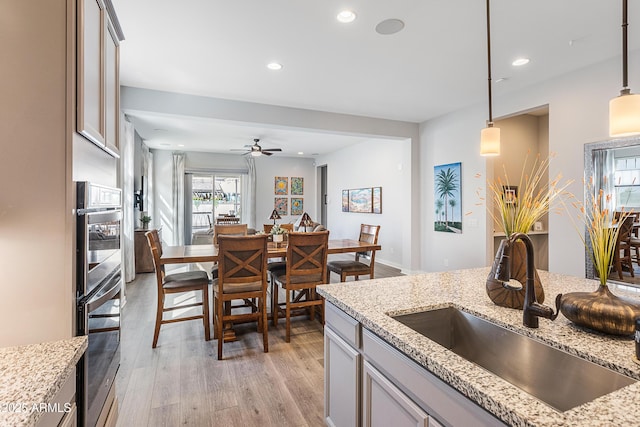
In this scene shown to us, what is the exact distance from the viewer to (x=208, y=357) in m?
2.77

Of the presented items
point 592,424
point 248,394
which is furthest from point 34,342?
point 592,424

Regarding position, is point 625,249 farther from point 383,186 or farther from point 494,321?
point 383,186

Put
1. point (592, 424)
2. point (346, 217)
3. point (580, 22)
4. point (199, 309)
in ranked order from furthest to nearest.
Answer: point (346, 217) < point (199, 309) < point (580, 22) < point (592, 424)

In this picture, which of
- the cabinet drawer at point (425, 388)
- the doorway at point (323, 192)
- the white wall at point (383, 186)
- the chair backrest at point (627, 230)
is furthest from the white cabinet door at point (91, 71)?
the doorway at point (323, 192)

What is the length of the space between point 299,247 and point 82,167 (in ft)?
6.76

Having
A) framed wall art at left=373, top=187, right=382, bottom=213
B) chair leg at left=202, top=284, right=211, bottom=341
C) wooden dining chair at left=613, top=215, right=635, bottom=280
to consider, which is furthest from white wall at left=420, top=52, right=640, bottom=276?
chair leg at left=202, top=284, right=211, bottom=341

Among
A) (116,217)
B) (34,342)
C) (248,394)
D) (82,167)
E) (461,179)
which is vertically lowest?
(248,394)

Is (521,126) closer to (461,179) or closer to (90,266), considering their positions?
(461,179)

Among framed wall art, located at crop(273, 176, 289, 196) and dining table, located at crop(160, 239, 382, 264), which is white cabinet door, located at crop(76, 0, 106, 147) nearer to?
dining table, located at crop(160, 239, 382, 264)

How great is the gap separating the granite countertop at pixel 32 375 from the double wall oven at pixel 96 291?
5.3 inches

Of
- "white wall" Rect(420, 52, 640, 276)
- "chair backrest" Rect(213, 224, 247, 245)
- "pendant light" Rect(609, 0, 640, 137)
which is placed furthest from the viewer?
"chair backrest" Rect(213, 224, 247, 245)

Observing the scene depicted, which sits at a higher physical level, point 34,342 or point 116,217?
point 116,217

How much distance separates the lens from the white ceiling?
7.97 ft

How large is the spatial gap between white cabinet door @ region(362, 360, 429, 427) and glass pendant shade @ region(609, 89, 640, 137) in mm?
1389
